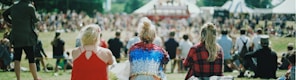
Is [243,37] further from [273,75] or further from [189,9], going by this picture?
[189,9]

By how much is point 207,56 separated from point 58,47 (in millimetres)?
9120

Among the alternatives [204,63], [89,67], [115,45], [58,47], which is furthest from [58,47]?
[89,67]

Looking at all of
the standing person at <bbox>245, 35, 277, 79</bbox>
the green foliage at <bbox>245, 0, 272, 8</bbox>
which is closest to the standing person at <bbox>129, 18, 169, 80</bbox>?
the standing person at <bbox>245, 35, 277, 79</bbox>

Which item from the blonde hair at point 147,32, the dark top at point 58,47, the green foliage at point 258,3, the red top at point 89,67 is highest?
the blonde hair at point 147,32

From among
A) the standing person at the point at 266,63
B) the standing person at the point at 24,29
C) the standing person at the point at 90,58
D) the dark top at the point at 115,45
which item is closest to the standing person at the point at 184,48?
the dark top at the point at 115,45

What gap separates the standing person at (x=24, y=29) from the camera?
8.62m

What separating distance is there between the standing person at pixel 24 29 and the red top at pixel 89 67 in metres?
2.20

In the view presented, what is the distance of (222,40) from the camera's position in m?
15.1

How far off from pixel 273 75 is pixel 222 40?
2.87 metres

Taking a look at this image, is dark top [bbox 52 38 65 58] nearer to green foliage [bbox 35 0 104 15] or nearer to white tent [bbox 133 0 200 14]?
white tent [bbox 133 0 200 14]

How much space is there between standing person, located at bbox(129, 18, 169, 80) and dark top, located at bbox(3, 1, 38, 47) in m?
2.22

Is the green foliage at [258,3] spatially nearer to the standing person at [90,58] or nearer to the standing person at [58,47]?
the standing person at [58,47]

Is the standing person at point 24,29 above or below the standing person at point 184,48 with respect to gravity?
above

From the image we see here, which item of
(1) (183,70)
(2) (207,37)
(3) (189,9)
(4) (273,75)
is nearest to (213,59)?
(2) (207,37)
